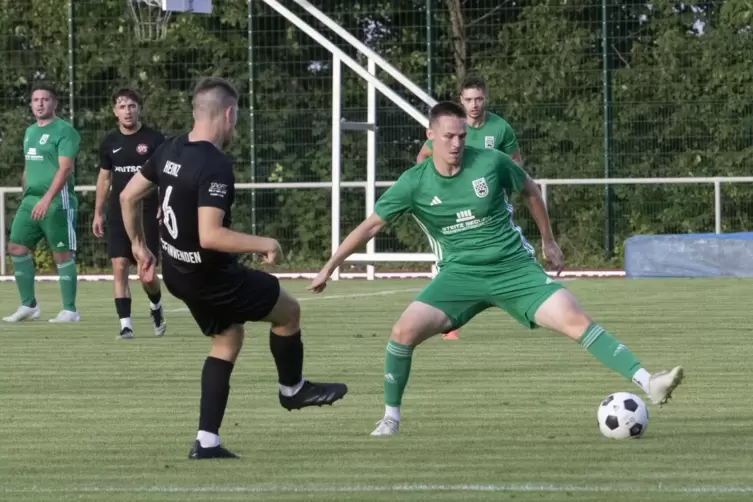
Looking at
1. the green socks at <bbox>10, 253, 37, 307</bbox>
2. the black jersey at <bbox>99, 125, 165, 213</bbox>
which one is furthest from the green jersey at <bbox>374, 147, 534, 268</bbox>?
the green socks at <bbox>10, 253, 37, 307</bbox>

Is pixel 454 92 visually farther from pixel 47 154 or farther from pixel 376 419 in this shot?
pixel 376 419

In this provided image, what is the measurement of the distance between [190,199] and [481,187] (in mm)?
1770

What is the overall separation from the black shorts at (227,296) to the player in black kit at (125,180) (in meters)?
5.96

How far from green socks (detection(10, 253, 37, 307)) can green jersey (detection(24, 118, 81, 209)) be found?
635mm

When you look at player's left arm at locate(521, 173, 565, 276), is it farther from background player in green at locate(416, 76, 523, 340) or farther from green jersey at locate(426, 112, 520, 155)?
green jersey at locate(426, 112, 520, 155)

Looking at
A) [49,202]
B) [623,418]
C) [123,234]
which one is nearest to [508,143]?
[123,234]

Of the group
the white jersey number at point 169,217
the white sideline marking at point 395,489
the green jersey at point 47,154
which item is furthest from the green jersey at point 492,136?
the white sideline marking at point 395,489

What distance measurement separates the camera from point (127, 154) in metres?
13.4

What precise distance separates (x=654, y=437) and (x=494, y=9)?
17958 mm

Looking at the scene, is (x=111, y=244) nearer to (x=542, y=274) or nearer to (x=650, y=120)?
(x=542, y=274)

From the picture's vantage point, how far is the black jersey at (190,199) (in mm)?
6785

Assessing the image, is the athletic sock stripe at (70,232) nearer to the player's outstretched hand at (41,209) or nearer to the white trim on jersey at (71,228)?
the white trim on jersey at (71,228)

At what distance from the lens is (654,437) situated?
7535mm

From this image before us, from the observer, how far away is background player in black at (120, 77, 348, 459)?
6.76 m
